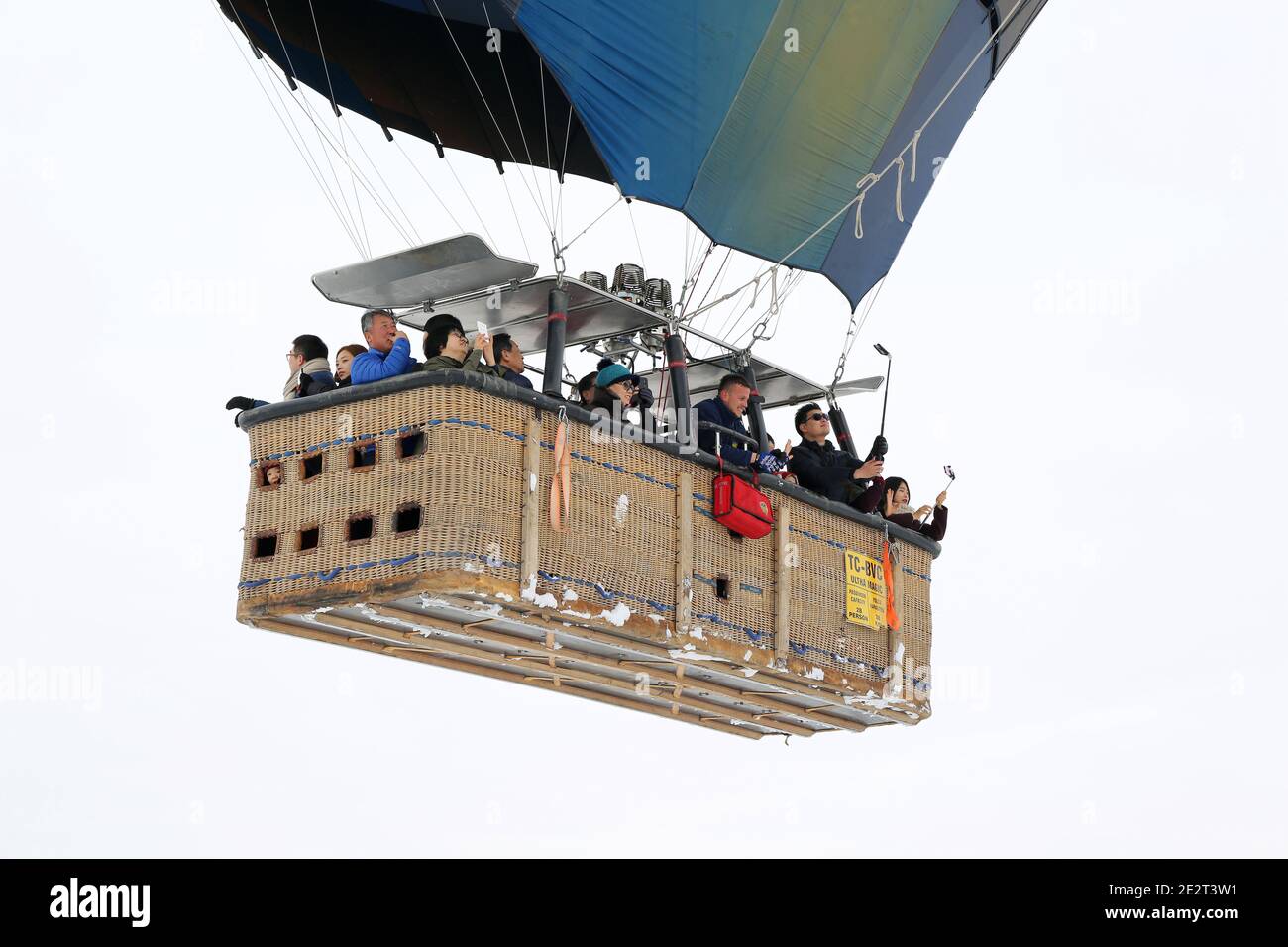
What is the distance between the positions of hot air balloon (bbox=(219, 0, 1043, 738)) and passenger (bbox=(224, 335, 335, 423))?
0.15m

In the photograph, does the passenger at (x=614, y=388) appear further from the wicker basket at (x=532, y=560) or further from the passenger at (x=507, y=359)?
the passenger at (x=507, y=359)

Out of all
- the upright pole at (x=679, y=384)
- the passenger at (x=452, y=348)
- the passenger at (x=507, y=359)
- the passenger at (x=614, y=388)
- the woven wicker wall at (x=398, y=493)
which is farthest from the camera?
the upright pole at (x=679, y=384)

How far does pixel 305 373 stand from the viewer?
15.0 metres

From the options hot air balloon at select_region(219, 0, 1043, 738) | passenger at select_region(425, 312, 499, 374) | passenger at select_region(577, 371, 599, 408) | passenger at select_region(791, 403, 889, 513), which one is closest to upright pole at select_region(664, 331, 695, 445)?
hot air balloon at select_region(219, 0, 1043, 738)

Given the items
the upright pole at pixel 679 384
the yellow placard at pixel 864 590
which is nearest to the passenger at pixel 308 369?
the upright pole at pixel 679 384

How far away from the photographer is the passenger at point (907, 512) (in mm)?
17438

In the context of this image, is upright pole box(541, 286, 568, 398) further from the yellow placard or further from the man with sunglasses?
the yellow placard

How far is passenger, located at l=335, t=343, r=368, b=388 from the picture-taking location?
1477 cm

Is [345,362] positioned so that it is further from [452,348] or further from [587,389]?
[587,389]

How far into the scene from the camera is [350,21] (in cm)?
1853

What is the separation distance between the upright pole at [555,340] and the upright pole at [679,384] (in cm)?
75

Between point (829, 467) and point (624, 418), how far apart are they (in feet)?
6.56

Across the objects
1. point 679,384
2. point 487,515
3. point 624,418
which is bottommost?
point 487,515

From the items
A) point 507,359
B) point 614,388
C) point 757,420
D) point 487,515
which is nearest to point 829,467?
point 757,420
